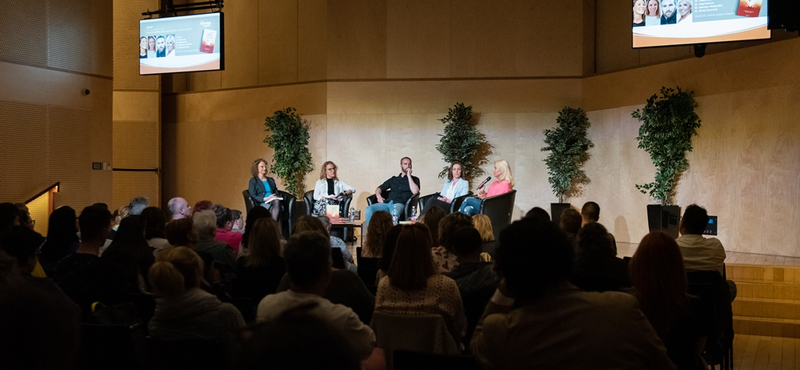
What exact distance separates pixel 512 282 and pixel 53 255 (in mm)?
3956

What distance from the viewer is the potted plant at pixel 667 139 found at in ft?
33.9

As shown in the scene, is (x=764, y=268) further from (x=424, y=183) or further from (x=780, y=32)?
(x=424, y=183)

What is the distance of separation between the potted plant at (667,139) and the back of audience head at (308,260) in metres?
8.29

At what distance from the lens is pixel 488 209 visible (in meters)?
10.2

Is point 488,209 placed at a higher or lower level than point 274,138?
lower

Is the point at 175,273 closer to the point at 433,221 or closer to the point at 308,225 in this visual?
the point at 308,225

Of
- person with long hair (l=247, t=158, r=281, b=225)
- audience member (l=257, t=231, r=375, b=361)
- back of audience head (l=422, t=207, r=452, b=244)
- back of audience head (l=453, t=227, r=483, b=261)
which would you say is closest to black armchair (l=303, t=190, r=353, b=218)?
person with long hair (l=247, t=158, r=281, b=225)

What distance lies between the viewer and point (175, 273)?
296 cm

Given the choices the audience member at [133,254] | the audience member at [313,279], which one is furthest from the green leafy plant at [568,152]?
the audience member at [313,279]

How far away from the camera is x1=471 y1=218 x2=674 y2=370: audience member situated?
6.16ft

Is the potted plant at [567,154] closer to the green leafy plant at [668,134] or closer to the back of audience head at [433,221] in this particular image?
the green leafy plant at [668,134]

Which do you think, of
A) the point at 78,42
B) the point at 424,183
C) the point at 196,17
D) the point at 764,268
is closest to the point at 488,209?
the point at 424,183

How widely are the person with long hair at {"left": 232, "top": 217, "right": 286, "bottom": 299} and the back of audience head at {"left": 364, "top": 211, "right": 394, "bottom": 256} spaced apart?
903 millimetres

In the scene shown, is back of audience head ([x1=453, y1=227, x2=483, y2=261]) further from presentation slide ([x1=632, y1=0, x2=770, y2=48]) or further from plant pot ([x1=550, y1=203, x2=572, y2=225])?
plant pot ([x1=550, y1=203, x2=572, y2=225])
